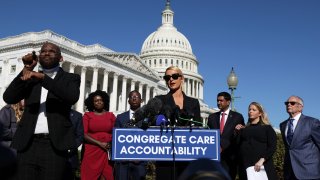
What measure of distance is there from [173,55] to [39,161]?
115 meters

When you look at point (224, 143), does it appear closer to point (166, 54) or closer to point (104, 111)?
point (104, 111)

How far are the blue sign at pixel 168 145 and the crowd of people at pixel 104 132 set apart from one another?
0.88ft

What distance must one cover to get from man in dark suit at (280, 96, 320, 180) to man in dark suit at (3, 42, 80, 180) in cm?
452

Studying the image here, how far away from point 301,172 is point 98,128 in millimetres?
3769

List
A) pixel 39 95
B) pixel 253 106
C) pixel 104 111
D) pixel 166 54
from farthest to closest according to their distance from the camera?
pixel 166 54
pixel 104 111
pixel 253 106
pixel 39 95

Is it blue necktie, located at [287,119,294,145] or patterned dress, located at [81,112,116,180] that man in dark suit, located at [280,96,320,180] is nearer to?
blue necktie, located at [287,119,294,145]

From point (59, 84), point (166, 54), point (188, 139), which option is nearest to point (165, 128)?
point (188, 139)

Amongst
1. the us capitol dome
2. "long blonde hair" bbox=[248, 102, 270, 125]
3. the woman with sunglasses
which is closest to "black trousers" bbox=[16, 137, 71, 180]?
the woman with sunglasses

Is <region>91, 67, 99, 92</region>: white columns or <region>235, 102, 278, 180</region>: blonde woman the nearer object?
<region>235, 102, 278, 180</region>: blonde woman

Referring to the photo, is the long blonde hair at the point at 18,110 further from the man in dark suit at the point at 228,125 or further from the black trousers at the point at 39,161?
the black trousers at the point at 39,161

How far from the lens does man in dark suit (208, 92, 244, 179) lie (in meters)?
7.42

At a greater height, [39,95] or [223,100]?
[223,100]

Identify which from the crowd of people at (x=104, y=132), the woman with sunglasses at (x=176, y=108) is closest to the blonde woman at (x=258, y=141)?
the crowd of people at (x=104, y=132)

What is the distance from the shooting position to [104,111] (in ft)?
26.5
